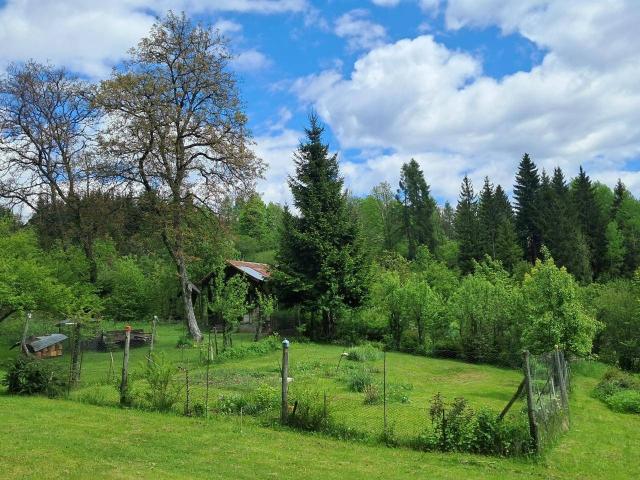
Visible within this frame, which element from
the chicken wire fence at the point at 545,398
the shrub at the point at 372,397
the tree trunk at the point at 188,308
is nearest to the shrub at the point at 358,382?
the shrub at the point at 372,397

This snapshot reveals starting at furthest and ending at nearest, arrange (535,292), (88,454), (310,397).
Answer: (535,292) → (310,397) → (88,454)

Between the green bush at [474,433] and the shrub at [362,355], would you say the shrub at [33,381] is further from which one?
the shrub at [362,355]

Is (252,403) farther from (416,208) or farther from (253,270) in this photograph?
(416,208)

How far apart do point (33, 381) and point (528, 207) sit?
202ft

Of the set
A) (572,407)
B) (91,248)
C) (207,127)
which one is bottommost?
(572,407)

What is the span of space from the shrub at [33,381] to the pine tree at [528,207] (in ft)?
191

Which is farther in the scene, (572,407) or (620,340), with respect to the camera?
(620,340)

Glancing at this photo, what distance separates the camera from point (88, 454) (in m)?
8.84

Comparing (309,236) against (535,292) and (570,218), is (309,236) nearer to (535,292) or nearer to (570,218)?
(535,292)

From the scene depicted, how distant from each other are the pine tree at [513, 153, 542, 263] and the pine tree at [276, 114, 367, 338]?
36.7 meters

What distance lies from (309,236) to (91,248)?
13258mm

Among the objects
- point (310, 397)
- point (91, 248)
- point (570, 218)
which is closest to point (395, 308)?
point (91, 248)

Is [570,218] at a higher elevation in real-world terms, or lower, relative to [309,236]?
higher

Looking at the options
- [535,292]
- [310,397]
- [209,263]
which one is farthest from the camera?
Answer: [209,263]
